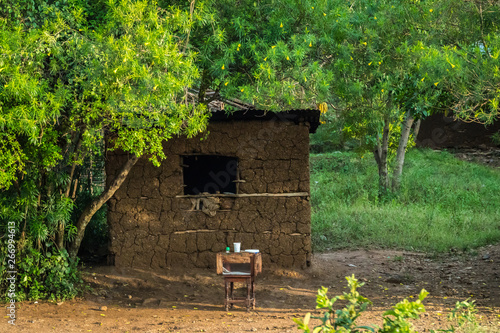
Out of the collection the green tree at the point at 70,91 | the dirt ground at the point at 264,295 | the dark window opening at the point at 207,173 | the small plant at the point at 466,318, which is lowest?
the dirt ground at the point at 264,295

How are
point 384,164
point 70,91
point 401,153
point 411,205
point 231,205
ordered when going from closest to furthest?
1. point 70,91
2. point 231,205
3. point 411,205
4. point 384,164
5. point 401,153

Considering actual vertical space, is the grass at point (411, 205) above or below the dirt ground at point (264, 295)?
above

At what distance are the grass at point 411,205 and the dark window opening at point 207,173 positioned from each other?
2.17 meters

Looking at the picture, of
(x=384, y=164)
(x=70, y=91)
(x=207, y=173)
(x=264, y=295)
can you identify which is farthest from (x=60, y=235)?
(x=384, y=164)

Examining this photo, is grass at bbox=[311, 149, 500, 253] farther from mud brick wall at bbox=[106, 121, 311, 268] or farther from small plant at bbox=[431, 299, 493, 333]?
small plant at bbox=[431, 299, 493, 333]

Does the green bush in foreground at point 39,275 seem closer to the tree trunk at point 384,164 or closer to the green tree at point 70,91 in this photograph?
the green tree at point 70,91

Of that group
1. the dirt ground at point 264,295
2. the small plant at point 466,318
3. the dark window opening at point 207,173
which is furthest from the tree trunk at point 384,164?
the small plant at point 466,318

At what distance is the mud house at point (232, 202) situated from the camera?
327 inches

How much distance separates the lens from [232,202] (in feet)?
27.9

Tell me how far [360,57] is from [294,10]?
6.42 ft

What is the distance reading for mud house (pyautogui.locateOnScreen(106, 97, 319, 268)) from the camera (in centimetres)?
830

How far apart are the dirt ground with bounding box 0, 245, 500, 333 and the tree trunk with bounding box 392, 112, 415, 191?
5173 mm

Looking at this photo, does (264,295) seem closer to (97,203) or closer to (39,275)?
(97,203)

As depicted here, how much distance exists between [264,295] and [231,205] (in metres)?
1.63
